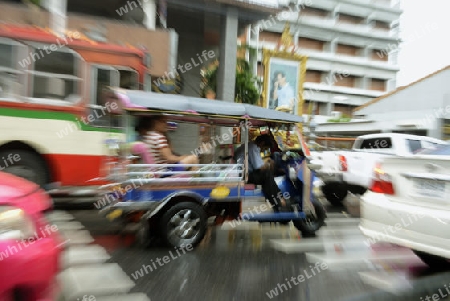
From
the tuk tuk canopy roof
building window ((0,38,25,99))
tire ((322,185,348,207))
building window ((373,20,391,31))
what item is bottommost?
tire ((322,185,348,207))

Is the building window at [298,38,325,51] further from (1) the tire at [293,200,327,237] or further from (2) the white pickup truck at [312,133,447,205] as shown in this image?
(1) the tire at [293,200,327,237]

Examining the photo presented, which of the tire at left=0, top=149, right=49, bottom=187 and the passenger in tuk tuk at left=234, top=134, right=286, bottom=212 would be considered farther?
the tire at left=0, top=149, right=49, bottom=187

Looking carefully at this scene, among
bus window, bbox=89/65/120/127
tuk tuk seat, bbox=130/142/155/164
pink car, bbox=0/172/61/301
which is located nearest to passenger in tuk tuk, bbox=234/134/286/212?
tuk tuk seat, bbox=130/142/155/164

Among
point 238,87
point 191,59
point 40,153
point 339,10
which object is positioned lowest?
point 40,153

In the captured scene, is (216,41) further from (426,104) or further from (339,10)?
(339,10)

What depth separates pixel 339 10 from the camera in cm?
4716

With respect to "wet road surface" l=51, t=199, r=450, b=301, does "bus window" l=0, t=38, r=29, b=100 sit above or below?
above

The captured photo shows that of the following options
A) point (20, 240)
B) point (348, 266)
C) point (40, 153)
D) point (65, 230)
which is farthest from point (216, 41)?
point (20, 240)

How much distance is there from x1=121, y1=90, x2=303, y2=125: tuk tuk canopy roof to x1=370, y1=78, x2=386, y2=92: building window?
46856 millimetres

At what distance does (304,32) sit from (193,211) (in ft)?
142

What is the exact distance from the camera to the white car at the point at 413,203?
3.56 m

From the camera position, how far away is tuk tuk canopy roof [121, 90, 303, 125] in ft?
15.7

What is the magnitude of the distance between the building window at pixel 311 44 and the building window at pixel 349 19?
186 inches

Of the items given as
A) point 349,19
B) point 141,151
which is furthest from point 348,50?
point 141,151
